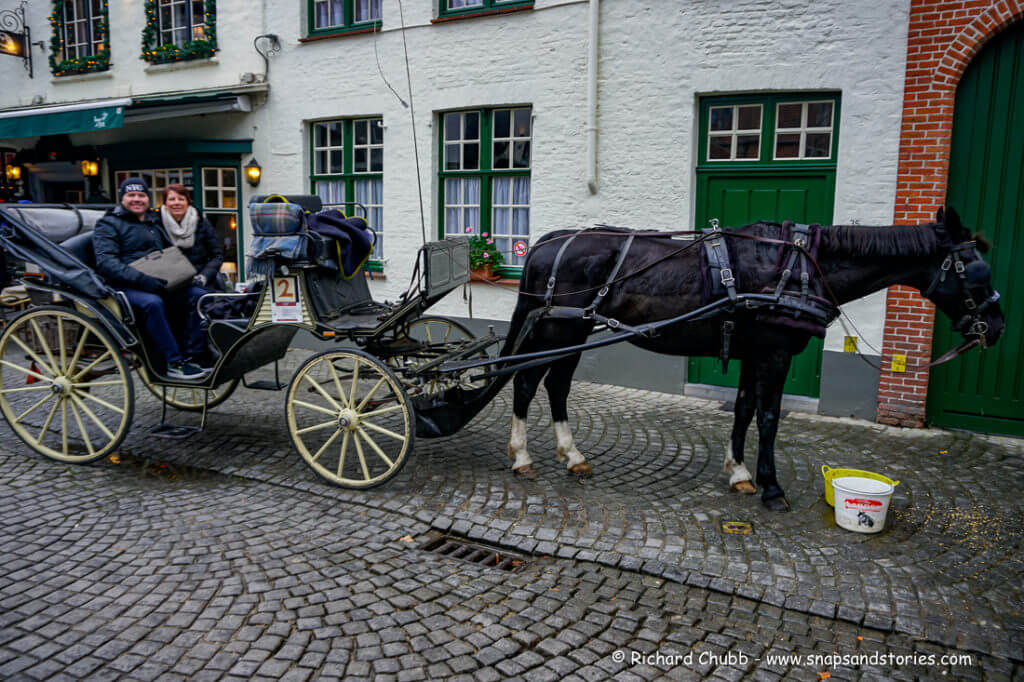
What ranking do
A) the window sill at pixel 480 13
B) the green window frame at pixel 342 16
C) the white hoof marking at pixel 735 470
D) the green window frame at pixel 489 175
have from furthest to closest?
the green window frame at pixel 342 16 < the green window frame at pixel 489 175 < the window sill at pixel 480 13 < the white hoof marking at pixel 735 470

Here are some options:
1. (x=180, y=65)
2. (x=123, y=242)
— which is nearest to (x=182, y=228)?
(x=123, y=242)

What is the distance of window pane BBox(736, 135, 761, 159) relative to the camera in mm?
7578

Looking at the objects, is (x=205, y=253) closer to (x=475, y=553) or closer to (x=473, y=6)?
(x=475, y=553)

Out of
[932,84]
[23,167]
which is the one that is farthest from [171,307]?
[23,167]

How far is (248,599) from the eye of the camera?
11.9 ft

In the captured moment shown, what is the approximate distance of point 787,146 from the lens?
293 inches

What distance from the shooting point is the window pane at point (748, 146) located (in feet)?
24.9

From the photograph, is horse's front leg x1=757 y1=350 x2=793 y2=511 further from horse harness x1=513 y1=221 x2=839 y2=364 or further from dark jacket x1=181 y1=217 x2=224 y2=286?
dark jacket x1=181 y1=217 x2=224 y2=286

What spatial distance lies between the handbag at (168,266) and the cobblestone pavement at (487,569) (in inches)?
55.0

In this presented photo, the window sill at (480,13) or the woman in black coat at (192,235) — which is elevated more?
the window sill at (480,13)

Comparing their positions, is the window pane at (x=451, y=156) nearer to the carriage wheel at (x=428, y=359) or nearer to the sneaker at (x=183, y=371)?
the carriage wheel at (x=428, y=359)

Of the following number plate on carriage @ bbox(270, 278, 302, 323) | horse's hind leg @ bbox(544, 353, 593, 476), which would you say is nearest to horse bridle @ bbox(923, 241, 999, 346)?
horse's hind leg @ bbox(544, 353, 593, 476)

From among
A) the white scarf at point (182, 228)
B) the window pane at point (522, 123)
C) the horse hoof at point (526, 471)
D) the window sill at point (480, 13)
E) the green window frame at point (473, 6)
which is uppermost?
the green window frame at point (473, 6)

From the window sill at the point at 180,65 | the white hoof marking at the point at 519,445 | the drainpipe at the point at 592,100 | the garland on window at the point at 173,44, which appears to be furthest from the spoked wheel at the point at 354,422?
the garland on window at the point at 173,44
